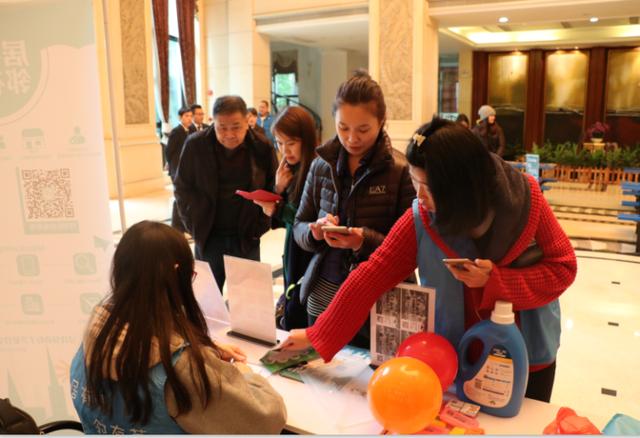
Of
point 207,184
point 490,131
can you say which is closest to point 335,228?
point 207,184

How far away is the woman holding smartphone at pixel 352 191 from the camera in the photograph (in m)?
1.80

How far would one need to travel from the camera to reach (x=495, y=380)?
4.26 feet

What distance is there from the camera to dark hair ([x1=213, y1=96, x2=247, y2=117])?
2559 mm

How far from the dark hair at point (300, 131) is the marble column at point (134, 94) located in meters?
7.42

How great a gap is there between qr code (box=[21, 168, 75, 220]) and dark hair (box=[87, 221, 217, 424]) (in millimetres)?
980

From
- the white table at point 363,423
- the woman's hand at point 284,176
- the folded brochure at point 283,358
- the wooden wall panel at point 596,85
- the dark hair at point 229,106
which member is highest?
the wooden wall panel at point 596,85

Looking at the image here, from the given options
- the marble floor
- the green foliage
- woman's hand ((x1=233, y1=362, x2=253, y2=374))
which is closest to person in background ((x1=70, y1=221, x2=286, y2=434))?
woman's hand ((x1=233, y1=362, x2=253, y2=374))

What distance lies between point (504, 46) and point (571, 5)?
17.0ft

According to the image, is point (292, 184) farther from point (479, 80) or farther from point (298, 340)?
point (479, 80)

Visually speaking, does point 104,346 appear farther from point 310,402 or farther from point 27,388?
point 27,388

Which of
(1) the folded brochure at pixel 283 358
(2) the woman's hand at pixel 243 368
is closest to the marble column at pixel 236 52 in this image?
(1) the folded brochure at pixel 283 358

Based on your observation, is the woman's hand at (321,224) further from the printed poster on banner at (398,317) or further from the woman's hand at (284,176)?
the woman's hand at (284,176)

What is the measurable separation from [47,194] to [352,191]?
108cm

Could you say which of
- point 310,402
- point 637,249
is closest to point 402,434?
point 310,402
